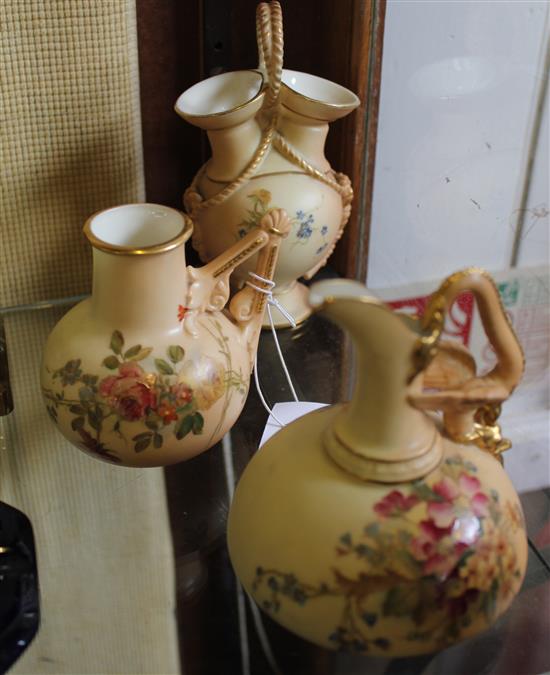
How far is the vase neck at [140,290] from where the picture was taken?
1.95 feet

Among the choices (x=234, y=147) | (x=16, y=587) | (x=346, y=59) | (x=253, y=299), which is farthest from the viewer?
(x=346, y=59)

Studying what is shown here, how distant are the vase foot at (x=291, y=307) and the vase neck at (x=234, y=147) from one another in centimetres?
14

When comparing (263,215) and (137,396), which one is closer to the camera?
(137,396)

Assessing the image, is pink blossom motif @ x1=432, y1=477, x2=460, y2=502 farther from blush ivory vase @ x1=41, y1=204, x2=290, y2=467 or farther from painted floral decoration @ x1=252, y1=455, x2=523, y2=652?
blush ivory vase @ x1=41, y1=204, x2=290, y2=467

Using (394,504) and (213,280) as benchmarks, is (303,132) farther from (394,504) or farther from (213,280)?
(394,504)

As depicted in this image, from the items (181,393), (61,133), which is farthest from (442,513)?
(61,133)

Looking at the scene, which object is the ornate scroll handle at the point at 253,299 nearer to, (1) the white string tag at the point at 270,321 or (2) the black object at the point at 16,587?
(1) the white string tag at the point at 270,321

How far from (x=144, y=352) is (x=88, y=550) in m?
0.15

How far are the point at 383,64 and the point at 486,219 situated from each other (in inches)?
9.1

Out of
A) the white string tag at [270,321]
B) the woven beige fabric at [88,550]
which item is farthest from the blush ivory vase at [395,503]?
the white string tag at [270,321]

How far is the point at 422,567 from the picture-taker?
449 millimetres

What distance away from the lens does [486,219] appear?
1.03 metres

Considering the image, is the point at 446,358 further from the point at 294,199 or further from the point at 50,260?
the point at 50,260

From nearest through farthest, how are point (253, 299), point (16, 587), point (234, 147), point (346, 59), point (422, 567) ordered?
point (422, 567) < point (16, 587) < point (253, 299) < point (234, 147) < point (346, 59)
